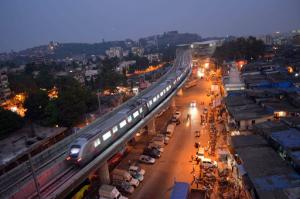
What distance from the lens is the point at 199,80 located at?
63688mm

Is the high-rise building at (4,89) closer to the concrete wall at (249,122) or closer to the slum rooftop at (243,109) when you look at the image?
the slum rooftop at (243,109)

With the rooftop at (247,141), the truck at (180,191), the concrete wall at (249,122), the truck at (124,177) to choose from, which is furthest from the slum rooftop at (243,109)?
the truck at (124,177)

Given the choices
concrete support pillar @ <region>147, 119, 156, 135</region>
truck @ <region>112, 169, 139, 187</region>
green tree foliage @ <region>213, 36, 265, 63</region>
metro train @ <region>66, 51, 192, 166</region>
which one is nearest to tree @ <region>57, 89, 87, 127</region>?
concrete support pillar @ <region>147, 119, 156, 135</region>

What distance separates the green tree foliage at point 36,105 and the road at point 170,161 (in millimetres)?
19019

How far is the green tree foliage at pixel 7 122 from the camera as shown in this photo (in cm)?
3334

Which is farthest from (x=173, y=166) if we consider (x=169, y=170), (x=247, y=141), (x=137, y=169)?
(x=247, y=141)

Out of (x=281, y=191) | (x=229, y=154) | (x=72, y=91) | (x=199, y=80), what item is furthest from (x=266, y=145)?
(x=199, y=80)

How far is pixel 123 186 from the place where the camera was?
20203mm

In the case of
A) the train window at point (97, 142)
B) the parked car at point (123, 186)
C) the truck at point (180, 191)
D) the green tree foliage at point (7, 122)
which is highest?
the train window at point (97, 142)

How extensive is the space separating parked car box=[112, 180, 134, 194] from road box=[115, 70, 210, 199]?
16.9 inches

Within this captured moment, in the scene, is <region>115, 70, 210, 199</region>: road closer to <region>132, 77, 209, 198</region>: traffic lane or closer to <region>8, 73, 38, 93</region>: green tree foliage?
<region>132, 77, 209, 198</region>: traffic lane

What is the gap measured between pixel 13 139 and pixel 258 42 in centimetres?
5943

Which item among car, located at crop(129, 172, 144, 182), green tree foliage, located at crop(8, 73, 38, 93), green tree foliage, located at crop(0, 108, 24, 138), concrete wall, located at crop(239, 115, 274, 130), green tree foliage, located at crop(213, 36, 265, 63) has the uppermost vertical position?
green tree foliage, located at crop(213, 36, 265, 63)

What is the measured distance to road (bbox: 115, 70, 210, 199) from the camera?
1986cm
